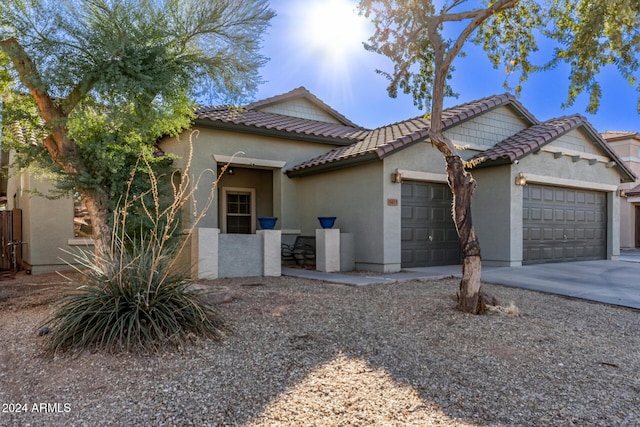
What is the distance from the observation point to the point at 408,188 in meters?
11.3

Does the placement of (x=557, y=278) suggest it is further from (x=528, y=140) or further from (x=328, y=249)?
(x=328, y=249)

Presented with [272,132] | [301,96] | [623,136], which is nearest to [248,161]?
[272,132]

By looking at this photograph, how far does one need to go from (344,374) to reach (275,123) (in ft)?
33.7

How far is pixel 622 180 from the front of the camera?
15039 mm

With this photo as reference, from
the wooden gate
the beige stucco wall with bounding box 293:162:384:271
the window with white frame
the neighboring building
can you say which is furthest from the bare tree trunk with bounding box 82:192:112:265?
the neighboring building

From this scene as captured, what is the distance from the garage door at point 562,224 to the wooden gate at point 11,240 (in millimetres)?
14916

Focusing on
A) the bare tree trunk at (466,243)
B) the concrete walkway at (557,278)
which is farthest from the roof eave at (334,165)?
the bare tree trunk at (466,243)

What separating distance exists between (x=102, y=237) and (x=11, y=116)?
8.07ft

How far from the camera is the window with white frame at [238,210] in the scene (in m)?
14.5

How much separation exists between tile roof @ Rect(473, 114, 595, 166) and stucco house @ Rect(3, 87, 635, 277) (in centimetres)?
5

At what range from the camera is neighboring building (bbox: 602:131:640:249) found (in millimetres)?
23406

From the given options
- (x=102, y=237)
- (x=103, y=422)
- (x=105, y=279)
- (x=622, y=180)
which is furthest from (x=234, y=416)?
(x=622, y=180)

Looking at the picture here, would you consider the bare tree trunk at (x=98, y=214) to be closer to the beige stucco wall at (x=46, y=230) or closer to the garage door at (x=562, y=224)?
the beige stucco wall at (x=46, y=230)

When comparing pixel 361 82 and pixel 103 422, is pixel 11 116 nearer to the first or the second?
pixel 103 422
